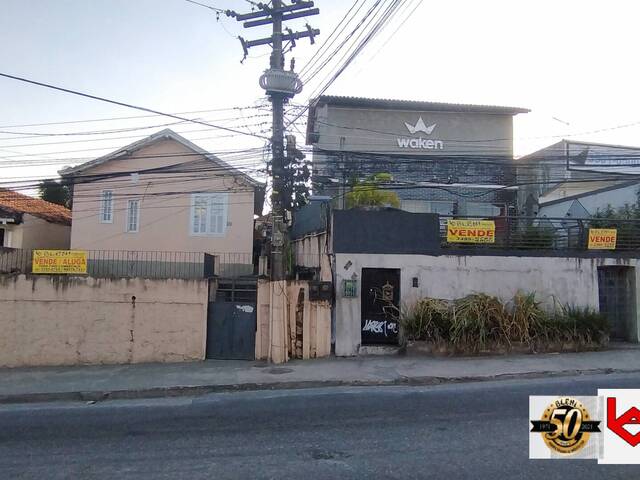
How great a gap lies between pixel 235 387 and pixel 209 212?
447 inches

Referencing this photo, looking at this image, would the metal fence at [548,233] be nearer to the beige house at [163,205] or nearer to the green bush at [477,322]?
the green bush at [477,322]

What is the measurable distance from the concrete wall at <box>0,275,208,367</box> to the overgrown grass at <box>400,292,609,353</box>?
5.24 metres

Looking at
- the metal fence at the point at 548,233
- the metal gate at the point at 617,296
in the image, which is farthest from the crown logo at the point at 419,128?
the metal gate at the point at 617,296

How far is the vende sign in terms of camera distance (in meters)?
12.5

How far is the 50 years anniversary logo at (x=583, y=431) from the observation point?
4.72 metres

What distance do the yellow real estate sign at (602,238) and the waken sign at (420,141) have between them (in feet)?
38.5

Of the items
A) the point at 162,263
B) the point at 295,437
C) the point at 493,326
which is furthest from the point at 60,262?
the point at 493,326

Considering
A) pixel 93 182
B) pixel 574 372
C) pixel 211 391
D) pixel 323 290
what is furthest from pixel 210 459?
pixel 93 182

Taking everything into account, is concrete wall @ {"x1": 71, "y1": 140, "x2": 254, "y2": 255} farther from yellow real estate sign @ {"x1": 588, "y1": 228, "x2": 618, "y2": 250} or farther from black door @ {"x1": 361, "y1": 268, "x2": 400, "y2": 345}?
yellow real estate sign @ {"x1": 588, "y1": 228, "x2": 618, "y2": 250}

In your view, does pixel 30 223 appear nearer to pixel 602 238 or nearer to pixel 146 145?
pixel 146 145

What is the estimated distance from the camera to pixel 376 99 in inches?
926

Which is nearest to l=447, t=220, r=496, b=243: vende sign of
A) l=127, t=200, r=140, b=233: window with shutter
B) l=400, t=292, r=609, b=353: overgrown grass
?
l=400, t=292, r=609, b=353: overgrown grass

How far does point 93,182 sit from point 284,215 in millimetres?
10977

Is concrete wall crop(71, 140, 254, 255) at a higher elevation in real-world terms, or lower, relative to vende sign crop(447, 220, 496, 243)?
higher
